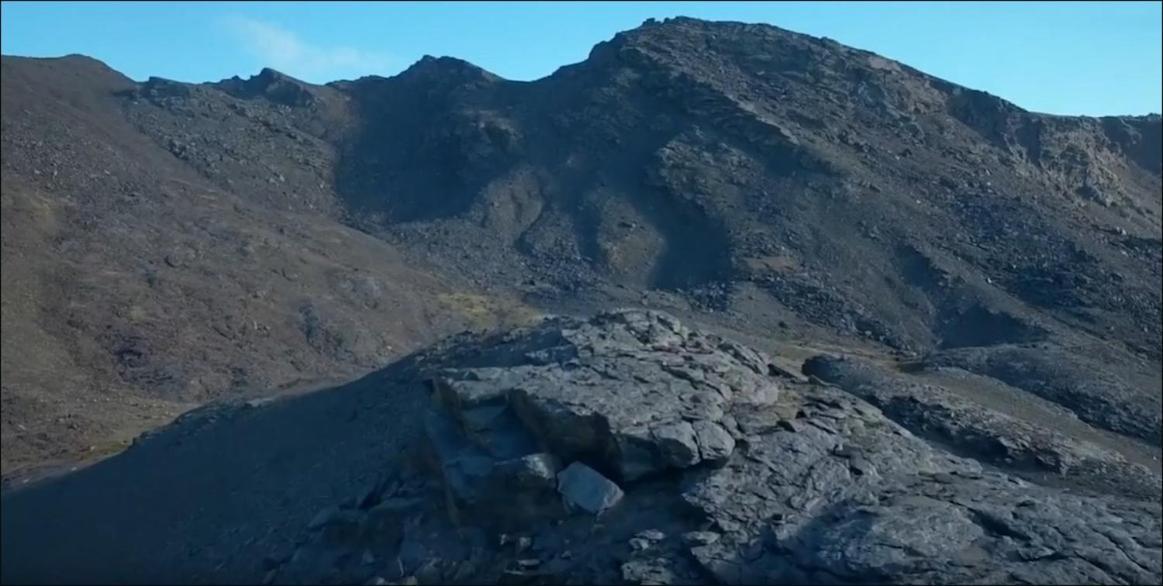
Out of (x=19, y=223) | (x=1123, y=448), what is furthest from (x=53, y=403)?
(x=1123, y=448)

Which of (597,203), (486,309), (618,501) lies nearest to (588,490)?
(618,501)

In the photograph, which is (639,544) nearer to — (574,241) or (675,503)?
(675,503)

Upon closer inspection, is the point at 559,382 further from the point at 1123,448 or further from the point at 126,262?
the point at 126,262

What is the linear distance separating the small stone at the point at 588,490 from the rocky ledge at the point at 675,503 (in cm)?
2

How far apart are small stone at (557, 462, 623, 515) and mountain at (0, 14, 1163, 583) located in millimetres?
2301

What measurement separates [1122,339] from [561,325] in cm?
2271

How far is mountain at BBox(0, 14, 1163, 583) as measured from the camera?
1167 inches

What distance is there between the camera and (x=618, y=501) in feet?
58.6

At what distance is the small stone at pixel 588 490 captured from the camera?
1773 centimetres

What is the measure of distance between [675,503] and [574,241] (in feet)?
109

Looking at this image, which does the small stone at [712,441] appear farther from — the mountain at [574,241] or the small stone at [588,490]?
the mountain at [574,241]

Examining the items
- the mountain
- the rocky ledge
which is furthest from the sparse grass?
the rocky ledge

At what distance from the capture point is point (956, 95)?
5725 cm

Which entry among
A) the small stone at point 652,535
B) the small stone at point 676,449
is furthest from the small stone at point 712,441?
the small stone at point 652,535
